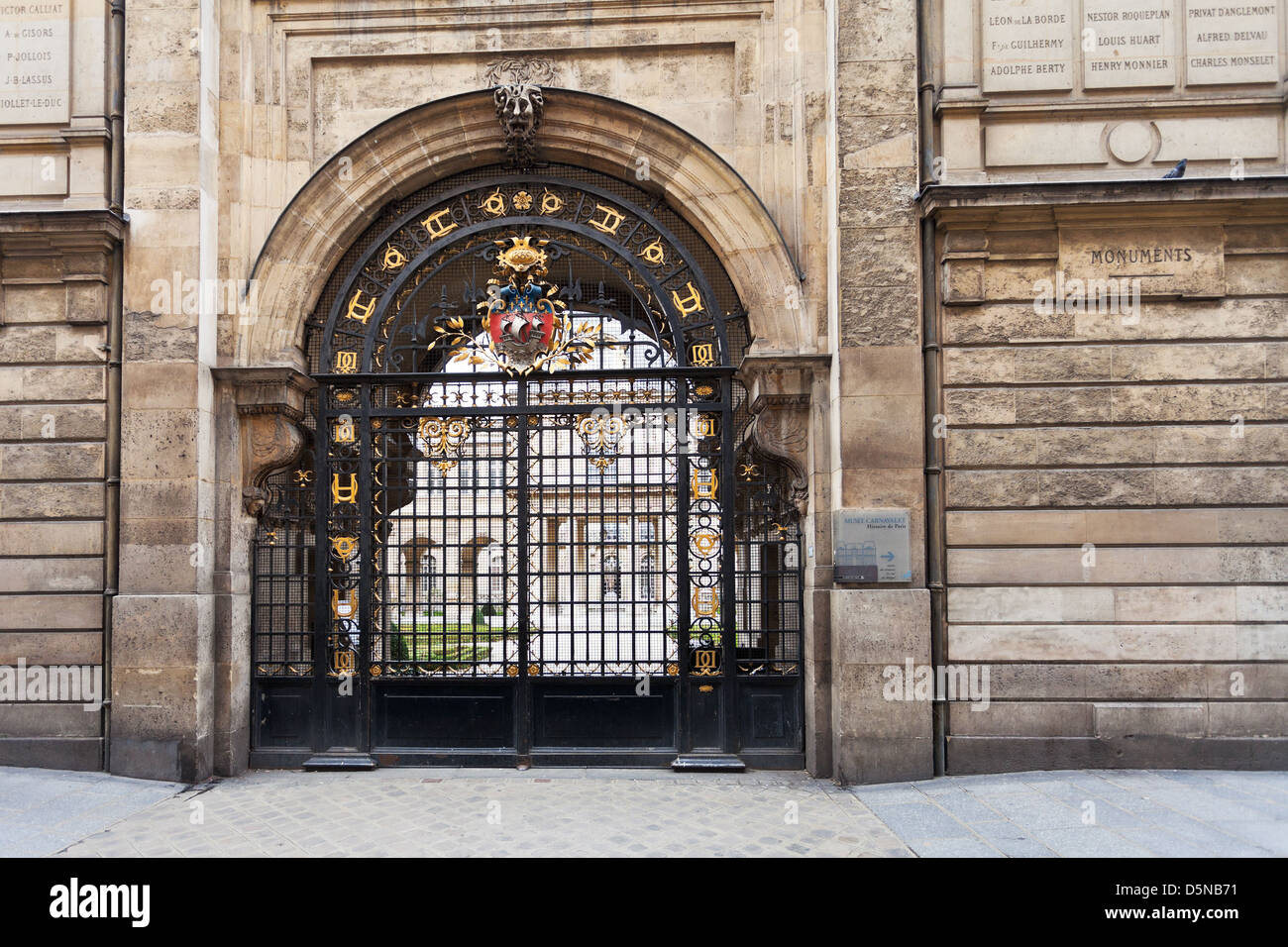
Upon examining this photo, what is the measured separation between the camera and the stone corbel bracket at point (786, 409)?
820 centimetres

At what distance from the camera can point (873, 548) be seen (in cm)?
778

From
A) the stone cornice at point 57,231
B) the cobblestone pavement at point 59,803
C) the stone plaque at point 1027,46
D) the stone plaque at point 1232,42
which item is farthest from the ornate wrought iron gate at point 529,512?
the stone plaque at point 1232,42

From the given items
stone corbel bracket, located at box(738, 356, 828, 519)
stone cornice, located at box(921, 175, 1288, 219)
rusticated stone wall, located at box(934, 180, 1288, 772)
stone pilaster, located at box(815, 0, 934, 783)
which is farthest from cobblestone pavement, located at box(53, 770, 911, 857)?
stone cornice, located at box(921, 175, 1288, 219)

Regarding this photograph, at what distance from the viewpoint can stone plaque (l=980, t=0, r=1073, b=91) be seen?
810 centimetres

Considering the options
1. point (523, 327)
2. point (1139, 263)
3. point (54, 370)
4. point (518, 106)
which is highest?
point (518, 106)

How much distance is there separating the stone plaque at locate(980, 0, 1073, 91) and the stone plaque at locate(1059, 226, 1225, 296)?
5.03 ft

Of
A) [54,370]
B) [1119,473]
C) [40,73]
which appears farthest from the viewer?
[40,73]

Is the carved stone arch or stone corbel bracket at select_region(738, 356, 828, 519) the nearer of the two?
stone corbel bracket at select_region(738, 356, 828, 519)

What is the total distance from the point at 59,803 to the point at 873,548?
7410 millimetres

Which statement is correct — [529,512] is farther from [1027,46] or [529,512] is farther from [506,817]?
[1027,46]

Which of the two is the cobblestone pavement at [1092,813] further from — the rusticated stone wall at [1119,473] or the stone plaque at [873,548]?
the stone plaque at [873,548]

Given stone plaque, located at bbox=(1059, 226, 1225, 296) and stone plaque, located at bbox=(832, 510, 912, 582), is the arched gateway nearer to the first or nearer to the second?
stone plaque, located at bbox=(832, 510, 912, 582)

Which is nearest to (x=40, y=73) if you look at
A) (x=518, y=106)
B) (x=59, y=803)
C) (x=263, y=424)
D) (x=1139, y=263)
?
(x=263, y=424)

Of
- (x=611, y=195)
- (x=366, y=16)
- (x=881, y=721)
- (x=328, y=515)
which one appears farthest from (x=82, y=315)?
(x=881, y=721)
